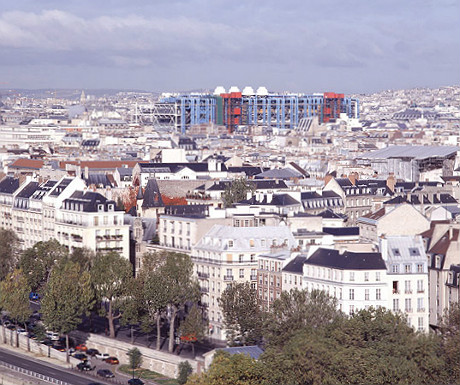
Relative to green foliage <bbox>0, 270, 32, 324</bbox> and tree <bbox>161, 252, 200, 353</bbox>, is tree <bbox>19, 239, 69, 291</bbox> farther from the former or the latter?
tree <bbox>161, 252, 200, 353</bbox>

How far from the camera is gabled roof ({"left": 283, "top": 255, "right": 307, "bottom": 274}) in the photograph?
59.5m

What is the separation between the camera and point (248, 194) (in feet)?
294

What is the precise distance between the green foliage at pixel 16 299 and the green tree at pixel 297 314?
50.3 ft

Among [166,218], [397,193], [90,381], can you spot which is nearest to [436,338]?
[90,381]

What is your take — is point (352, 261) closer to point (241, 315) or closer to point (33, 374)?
point (241, 315)

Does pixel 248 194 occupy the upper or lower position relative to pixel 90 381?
upper

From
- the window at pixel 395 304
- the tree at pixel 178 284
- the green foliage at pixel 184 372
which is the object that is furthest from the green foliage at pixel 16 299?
the window at pixel 395 304

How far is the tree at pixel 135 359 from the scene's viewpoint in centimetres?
5842

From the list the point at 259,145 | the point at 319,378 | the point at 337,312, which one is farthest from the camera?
the point at 259,145

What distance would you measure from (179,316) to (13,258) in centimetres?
1631

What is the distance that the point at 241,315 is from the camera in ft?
192

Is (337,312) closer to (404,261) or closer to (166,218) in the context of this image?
(404,261)

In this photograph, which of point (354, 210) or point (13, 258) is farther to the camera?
point (354, 210)

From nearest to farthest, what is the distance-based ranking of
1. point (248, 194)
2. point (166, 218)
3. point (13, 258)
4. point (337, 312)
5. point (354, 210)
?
point (337, 312)
point (166, 218)
point (13, 258)
point (248, 194)
point (354, 210)
